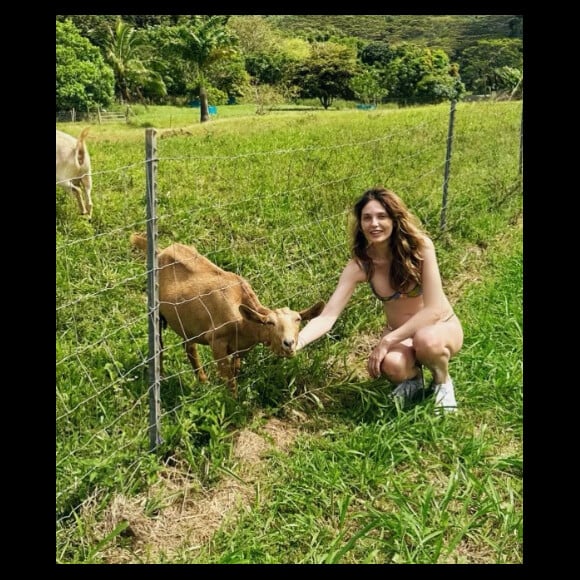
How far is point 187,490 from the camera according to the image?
3.02m

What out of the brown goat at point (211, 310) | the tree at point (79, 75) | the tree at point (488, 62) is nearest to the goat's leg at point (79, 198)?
the brown goat at point (211, 310)

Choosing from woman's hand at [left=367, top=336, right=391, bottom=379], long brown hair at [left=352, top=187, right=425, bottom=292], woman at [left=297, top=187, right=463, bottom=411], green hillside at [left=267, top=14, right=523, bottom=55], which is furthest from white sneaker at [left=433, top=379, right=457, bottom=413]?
green hillside at [left=267, top=14, right=523, bottom=55]

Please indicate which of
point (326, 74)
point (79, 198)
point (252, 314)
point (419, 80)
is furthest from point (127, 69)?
point (252, 314)

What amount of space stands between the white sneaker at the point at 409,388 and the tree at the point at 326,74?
5655 cm

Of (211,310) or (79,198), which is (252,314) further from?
(79,198)

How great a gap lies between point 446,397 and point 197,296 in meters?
1.59

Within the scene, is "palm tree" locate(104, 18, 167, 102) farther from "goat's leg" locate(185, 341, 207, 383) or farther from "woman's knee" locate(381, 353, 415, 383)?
"woman's knee" locate(381, 353, 415, 383)

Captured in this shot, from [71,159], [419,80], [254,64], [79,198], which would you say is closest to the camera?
[79,198]

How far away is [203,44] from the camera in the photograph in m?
45.3

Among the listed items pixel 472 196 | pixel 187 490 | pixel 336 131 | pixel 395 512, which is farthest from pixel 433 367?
pixel 336 131

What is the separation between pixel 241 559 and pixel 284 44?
69536mm

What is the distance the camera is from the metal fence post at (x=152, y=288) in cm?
290

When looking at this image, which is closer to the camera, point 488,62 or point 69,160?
point 69,160

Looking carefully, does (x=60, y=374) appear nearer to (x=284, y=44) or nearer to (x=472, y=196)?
(x=472, y=196)
